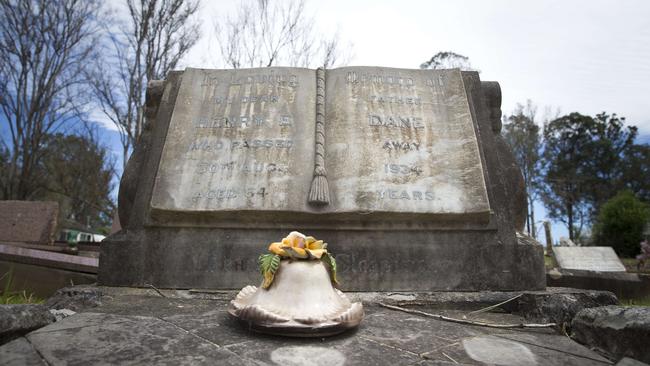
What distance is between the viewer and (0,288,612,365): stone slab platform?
1.43 meters

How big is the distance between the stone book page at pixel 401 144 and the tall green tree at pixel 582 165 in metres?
25.6

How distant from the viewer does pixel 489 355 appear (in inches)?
62.1

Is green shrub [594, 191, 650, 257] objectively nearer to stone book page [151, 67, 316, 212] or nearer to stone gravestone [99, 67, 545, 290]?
stone gravestone [99, 67, 545, 290]

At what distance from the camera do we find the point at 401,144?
2.99 m

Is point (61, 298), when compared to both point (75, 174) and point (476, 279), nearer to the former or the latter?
point (476, 279)

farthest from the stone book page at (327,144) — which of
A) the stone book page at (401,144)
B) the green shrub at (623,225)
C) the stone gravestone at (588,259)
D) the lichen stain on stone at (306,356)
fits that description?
the green shrub at (623,225)

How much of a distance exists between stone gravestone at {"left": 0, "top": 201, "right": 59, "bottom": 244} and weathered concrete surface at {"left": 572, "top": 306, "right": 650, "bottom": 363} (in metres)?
6.63

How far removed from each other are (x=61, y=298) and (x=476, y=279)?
8.49ft

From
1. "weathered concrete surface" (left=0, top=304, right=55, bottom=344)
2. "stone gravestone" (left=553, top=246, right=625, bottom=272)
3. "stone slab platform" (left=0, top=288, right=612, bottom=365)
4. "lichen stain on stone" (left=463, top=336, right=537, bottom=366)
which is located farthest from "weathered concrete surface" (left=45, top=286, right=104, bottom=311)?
"stone gravestone" (left=553, top=246, right=625, bottom=272)

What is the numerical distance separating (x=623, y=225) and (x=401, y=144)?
1518 cm

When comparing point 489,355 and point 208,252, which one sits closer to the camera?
point 489,355

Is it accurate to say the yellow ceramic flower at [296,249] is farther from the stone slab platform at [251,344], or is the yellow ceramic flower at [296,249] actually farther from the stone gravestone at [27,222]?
the stone gravestone at [27,222]

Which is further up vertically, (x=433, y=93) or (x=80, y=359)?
(x=433, y=93)

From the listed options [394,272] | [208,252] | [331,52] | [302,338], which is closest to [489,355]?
[302,338]
